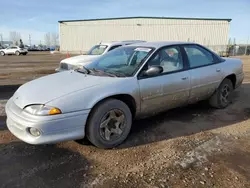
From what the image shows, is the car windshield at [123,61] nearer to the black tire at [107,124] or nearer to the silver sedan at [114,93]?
the silver sedan at [114,93]

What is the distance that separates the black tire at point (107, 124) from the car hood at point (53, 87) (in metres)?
0.34

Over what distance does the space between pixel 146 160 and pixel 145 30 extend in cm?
3456

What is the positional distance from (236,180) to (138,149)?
1.30m

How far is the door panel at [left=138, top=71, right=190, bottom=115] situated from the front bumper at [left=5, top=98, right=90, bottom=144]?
105 cm

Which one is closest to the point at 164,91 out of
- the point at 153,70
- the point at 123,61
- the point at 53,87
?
the point at 153,70

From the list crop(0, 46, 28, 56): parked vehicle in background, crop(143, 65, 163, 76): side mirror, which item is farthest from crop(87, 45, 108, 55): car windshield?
crop(0, 46, 28, 56): parked vehicle in background

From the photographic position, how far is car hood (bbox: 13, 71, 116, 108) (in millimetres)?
2961

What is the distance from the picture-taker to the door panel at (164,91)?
11.7 feet

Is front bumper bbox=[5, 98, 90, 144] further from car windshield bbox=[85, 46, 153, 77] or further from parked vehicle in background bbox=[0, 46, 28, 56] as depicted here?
parked vehicle in background bbox=[0, 46, 28, 56]

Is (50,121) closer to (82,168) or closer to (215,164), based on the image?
(82,168)

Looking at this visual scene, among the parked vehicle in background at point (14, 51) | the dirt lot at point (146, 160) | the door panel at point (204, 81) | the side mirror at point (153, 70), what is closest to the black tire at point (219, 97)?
the door panel at point (204, 81)

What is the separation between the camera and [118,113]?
3.33 metres

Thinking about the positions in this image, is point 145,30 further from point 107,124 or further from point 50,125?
point 50,125

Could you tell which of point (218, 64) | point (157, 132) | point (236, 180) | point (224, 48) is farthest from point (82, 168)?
point (224, 48)
